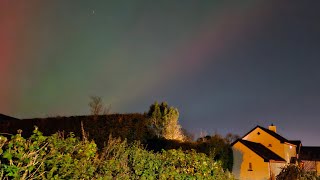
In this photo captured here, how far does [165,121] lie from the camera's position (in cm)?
3438

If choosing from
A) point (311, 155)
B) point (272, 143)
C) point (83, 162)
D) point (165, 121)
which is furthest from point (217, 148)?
point (311, 155)

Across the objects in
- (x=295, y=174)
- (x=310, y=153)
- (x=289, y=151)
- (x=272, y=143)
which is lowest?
(x=295, y=174)

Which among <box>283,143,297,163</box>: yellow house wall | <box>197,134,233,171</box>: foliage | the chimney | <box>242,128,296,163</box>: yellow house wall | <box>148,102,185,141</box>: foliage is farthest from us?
the chimney

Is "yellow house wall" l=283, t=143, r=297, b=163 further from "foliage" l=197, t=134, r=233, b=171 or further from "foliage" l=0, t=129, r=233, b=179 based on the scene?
"foliage" l=0, t=129, r=233, b=179

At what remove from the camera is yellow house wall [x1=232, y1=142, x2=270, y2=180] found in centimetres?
3666

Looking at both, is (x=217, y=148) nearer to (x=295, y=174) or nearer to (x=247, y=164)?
(x=295, y=174)

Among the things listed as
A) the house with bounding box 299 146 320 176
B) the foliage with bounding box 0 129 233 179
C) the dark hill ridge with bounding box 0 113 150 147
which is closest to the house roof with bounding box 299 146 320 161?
the house with bounding box 299 146 320 176

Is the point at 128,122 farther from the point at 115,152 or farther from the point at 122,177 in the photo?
the point at 122,177

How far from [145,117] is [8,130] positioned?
7974 mm

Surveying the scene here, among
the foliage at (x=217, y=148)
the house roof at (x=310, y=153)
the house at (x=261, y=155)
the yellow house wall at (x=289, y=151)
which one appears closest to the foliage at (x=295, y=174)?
the foliage at (x=217, y=148)

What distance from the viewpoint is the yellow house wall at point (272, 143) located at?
145 feet

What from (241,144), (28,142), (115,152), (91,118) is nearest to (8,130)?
(91,118)

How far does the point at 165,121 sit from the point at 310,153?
1377 inches

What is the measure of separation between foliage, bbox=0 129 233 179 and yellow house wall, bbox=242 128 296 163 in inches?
1435
